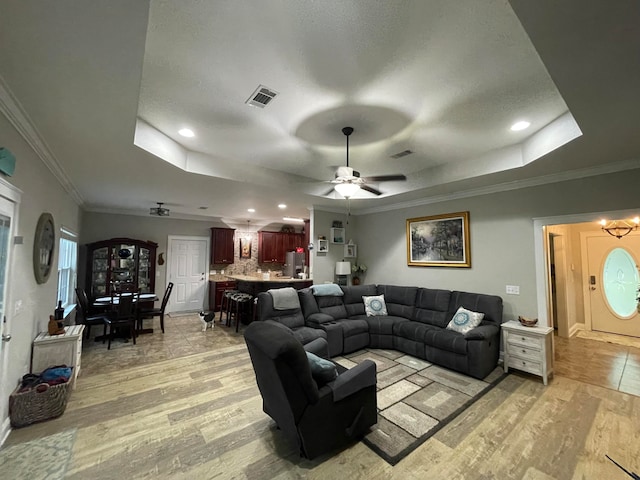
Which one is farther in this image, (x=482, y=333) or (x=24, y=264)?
(x=482, y=333)

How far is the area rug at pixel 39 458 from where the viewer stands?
1.98m

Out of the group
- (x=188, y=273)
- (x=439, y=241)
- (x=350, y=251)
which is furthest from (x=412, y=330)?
(x=188, y=273)

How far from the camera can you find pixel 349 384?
221 cm

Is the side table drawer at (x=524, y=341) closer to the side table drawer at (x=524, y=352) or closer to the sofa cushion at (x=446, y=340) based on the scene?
the side table drawer at (x=524, y=352)

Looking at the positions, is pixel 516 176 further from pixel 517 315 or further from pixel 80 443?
pixel 80 443

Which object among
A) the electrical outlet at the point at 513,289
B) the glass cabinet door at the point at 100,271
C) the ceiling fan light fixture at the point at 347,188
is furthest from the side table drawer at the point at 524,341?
the glass cabinet door at the point at 100,271

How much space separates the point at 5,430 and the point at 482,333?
4.98 meters

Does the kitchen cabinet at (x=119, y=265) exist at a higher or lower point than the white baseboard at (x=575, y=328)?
higher

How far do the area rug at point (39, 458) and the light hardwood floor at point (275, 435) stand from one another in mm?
85

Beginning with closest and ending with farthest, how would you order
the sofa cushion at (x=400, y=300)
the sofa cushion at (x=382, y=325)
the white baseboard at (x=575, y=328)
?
1. the sofa cushion at (x=382, y=325)
2. the sofa cushion at (x=400, y=300)
3. the white baseboard at (x=575, y=328)

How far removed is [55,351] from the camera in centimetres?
308

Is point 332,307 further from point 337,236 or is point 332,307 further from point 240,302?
point 240,302

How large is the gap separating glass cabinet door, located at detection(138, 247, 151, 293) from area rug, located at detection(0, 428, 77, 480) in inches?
191

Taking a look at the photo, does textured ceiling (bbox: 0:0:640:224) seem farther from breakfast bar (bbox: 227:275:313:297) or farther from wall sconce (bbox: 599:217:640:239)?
wall sconce (bbox: 599:217:640:239)
